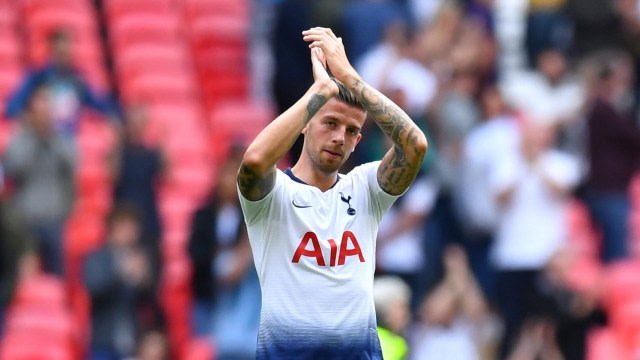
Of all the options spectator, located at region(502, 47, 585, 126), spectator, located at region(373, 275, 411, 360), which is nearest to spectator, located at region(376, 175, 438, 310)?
spectator, located at region(502, 47, 585, 126)

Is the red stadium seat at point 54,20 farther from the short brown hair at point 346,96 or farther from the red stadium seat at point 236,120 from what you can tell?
the short brown hair at point 346,96

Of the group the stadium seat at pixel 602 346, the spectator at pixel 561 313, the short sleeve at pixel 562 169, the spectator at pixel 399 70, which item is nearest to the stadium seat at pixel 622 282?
the stadium seat at pixel 602 346

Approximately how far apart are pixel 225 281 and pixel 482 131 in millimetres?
2762

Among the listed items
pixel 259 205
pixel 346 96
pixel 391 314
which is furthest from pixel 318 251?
pixel 391 314

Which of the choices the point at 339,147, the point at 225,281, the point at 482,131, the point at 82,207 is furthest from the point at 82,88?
the point at 339,147

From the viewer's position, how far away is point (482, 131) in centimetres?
1397

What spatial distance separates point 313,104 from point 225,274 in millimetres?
6065

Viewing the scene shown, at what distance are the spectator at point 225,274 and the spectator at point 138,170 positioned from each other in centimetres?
72

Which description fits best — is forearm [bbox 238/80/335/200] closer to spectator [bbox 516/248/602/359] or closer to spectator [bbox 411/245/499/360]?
spectator [bbox 411/245/499/360]

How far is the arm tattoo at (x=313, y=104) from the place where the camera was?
6.71m

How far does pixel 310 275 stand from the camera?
A: 22.5 ft

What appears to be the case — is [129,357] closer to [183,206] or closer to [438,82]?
[183,206]

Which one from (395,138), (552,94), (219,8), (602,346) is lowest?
(602,346)

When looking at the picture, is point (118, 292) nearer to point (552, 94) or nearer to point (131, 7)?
point (552, 94)
